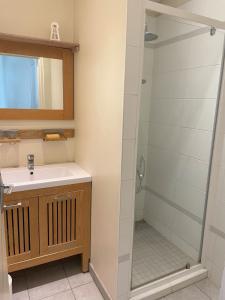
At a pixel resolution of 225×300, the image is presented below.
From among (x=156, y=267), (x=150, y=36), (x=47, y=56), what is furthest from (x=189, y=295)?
(x=47, y=56)

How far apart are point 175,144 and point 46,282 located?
5.30ft

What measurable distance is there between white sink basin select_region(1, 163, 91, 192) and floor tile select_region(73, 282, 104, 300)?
0.86m

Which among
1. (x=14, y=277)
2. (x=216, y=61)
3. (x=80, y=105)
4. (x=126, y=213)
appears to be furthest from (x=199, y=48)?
(x=14, y=277)

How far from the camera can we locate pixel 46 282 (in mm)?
1922

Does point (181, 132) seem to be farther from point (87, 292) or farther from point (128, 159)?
point (87, 292)

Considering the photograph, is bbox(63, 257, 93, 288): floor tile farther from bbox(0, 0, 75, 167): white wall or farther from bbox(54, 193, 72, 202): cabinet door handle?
bbox(0, 0, 75, 167): white wall

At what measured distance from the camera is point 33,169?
207 cm

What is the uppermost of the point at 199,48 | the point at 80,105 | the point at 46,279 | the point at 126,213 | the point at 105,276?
the point at 199,48

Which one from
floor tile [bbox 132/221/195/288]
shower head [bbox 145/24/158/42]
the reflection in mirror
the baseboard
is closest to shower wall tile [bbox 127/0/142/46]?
shower head [bbox 145/24/158/42]

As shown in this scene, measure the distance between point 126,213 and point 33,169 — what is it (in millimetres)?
988

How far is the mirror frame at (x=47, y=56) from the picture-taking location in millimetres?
1927

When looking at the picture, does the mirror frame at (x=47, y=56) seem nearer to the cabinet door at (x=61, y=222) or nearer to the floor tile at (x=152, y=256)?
the cabinet door at (x=61, y=222)

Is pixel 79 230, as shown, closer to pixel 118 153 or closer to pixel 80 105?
pixel 118 153

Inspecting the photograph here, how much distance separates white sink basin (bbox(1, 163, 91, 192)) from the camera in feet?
5.68
